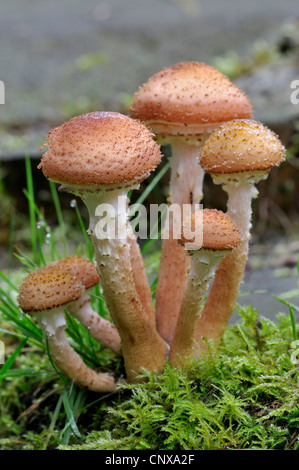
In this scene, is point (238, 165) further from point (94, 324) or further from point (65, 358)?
point (65, 358)

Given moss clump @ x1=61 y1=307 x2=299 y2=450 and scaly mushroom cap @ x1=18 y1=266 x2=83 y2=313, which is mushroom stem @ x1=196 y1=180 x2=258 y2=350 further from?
scaly mushroom cap @ x1=18 y1=266 x2=83 y2=313

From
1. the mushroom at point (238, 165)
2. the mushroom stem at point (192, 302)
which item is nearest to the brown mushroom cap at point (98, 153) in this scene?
the mushroom at point (238, 165)

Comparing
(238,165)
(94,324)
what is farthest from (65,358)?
(238,165)

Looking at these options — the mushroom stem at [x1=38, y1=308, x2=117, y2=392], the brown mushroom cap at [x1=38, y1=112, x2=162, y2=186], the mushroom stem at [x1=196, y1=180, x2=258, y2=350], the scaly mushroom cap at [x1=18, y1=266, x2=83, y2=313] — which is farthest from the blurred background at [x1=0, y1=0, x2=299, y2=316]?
the brown mushroom cap at [x1=38, y1=112, x2=162, y2=186]

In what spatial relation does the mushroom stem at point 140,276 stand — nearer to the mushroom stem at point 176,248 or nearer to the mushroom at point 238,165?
the mushroom stem at point 176,248

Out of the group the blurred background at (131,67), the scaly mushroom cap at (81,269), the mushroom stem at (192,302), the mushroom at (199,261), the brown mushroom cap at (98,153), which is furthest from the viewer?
the blurred background at (131,67)
